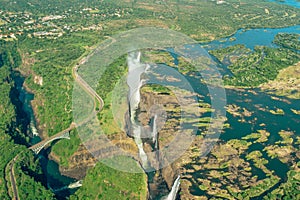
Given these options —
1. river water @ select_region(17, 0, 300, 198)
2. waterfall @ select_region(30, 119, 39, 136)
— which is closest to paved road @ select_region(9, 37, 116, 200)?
river water @ select_region(17, 0, 300, 198)

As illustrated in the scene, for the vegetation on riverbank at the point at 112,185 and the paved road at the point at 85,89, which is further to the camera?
the paved road at the point at 85,89

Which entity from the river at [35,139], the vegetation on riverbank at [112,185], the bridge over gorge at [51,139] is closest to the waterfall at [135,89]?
the vegetation on riverbank at [112,185]

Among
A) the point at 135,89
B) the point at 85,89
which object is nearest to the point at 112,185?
the point at 85,89

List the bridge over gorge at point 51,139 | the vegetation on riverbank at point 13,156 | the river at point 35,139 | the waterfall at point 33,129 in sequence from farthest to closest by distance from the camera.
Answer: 1. the waterfall at point 33,129
2. the bridge over gorge at point 51,139
3. the river at point 35,139
4. the vegetation on riverbank at point 13,156

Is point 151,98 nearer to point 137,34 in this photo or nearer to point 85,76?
point 85,76

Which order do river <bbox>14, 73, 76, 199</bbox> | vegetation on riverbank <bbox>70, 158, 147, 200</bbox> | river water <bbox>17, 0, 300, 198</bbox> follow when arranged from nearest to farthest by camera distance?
1. vegetation on riverbank <bbox>70, 158, 147, 200</bbox>
2. river <bbox>14, 73, 76, 199</bbox>
3. river water <bbox>17, 0, 300, 198</bbox>

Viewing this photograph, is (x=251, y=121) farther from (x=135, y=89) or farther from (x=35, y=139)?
(x=35, y=139)

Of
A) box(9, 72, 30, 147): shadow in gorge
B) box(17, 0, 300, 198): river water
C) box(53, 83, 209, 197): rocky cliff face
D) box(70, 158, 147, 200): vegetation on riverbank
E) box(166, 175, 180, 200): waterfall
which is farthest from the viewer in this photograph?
box(9, 72, 30, 147): shadow in gorge

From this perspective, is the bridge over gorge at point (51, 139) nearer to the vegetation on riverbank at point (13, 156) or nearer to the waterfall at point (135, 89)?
the vegetation on riverbank at point (13, 156)

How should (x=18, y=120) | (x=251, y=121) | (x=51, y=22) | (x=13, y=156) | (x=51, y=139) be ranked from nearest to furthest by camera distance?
(x=13, y=156) < (x=51, y=139) < (x=18, y=120) < (x=251, y=121) < (x=51, y=22)

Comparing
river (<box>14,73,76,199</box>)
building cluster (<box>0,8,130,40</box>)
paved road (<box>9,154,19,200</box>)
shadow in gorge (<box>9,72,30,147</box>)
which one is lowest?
river (<box>14,73,76,199</box>)

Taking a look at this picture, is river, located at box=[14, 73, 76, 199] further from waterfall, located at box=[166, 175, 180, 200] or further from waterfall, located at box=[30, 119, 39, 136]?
waterfall, located at box=[166, 175, 180, 200]
